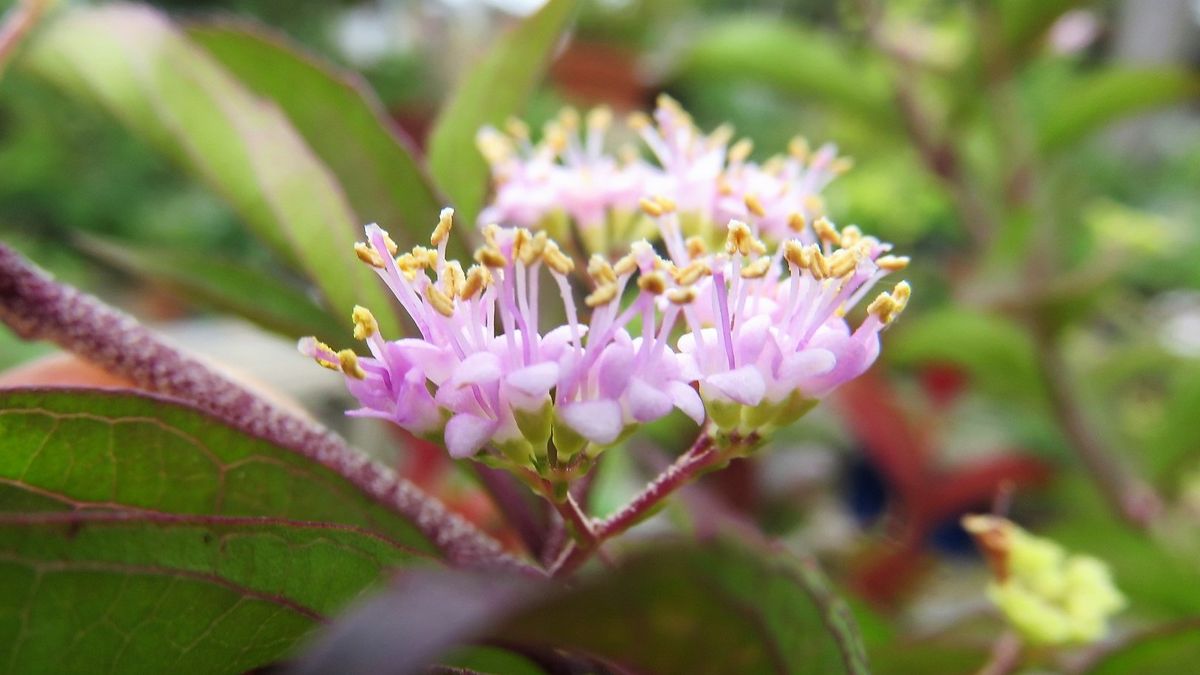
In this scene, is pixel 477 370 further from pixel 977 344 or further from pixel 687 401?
pixel 977 344

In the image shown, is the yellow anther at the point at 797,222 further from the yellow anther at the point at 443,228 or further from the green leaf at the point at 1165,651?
the green leaf at the point at 1165,651

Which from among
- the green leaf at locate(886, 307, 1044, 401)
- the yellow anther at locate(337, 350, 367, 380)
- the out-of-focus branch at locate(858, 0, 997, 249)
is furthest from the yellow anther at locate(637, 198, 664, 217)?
the out-of-focus branch at locate(858, 0, 997, 249)

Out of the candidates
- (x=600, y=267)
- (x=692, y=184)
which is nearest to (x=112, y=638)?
(x=600, y=267)

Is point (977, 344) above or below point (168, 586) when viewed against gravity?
above

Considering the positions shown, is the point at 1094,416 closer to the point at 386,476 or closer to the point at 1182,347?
the point at 1182,347

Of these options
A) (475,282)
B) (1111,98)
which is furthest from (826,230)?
(1111,98)

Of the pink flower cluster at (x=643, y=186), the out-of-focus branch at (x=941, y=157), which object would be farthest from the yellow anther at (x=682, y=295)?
the out-of-focus branch at (x=941, y=157)
